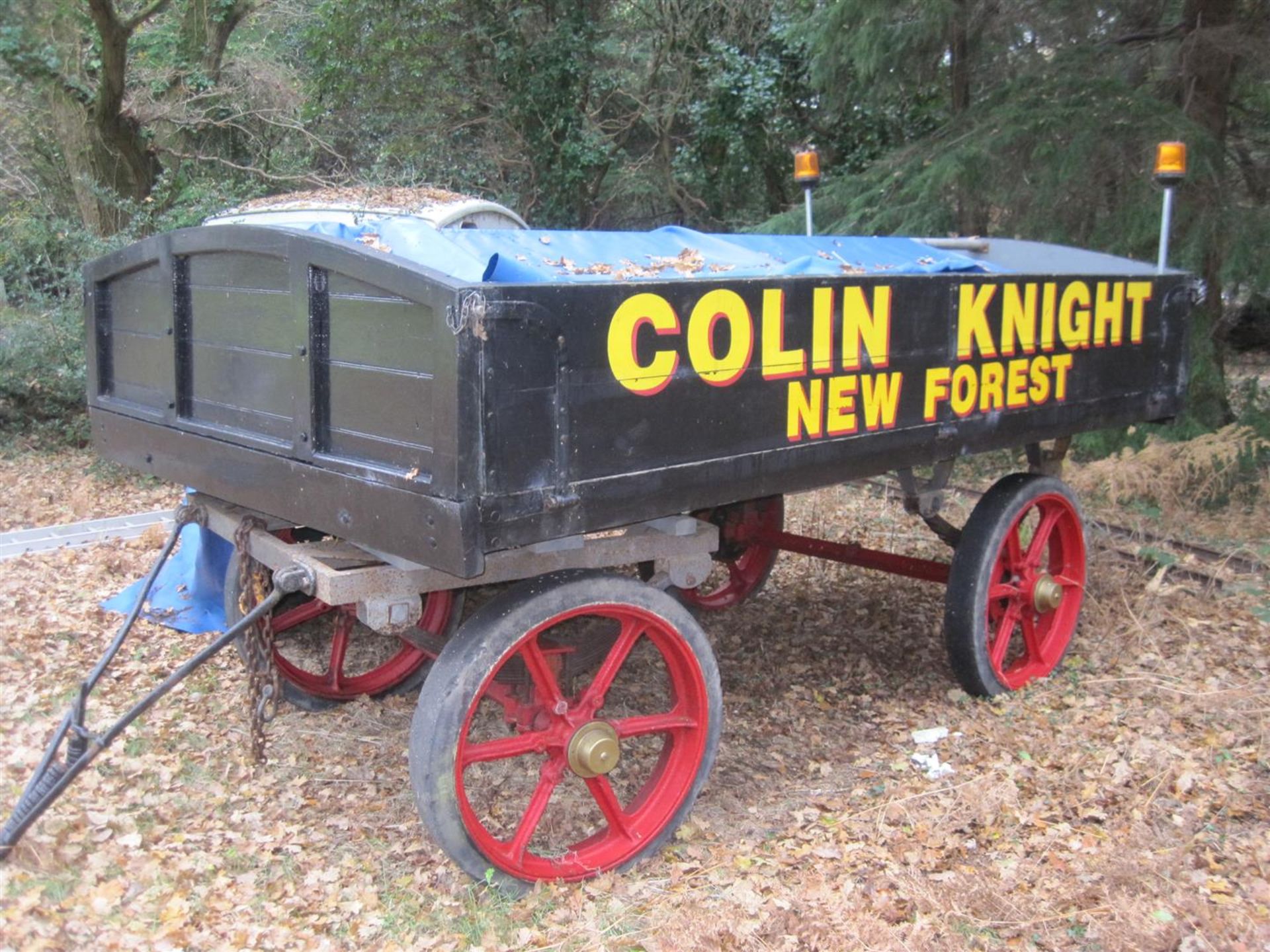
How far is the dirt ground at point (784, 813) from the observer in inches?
121

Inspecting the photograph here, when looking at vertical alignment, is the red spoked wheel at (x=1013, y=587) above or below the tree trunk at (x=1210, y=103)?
below

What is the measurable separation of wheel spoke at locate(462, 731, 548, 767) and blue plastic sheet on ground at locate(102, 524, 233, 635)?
244cm

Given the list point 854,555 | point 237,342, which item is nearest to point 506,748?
point 237,342

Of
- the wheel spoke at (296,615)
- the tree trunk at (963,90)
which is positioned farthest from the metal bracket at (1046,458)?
the tree trunk at (963,90)

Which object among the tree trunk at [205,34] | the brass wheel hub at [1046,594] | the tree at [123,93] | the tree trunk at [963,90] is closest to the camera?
the brass wheel hub at [1046,594]

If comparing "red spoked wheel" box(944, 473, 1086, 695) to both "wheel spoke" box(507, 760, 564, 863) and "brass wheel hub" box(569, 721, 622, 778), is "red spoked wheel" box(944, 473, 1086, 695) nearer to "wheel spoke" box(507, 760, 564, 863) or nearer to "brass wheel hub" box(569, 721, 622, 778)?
"brass wheel hub" box(569, 721, 622, 778)

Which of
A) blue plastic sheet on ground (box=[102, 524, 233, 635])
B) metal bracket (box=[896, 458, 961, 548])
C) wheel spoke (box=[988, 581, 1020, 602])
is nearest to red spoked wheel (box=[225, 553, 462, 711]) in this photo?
blue plastic sheet on ground (box=[102, 524, 233, 635])

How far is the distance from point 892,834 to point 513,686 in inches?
53.4

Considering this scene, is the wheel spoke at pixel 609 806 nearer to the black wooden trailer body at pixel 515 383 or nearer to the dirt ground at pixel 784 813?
the dirt ground at pixel 784 813

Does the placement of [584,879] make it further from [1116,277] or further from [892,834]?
[1116,277]

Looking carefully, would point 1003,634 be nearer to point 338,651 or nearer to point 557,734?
point 557,734

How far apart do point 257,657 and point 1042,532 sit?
341cm

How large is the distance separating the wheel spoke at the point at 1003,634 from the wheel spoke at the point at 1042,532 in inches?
8.7

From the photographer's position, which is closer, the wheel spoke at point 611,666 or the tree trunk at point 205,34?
the wheel spoke at point 611,666
